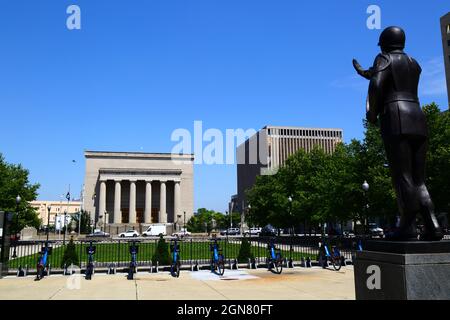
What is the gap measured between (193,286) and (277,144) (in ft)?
396

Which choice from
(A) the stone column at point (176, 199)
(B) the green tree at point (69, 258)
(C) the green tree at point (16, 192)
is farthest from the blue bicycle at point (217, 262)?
(A) the stone column at point (176, 199)

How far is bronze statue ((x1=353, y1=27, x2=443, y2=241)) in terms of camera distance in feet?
21.3

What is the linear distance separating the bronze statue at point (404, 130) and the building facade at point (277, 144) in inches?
4058

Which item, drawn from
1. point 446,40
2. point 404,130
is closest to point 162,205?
point 446,40

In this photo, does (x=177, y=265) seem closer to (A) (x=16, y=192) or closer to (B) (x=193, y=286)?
(B) (x=193, y=286)

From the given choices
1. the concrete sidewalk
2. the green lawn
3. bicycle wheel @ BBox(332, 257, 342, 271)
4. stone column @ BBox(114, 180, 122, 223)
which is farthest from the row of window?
the concrete sidewalk

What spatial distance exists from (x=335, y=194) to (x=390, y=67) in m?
32.2

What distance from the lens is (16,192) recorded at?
44969 mm

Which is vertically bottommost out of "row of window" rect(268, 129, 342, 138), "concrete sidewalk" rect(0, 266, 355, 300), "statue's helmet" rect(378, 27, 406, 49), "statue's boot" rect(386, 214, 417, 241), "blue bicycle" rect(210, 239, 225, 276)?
"concrete sidewalk" rect(0, 266, 355, 300)

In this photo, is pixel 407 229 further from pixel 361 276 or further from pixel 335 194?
pixel 335 194

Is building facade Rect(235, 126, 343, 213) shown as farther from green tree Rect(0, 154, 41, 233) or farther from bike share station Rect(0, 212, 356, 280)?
bike share station Rect(0, 212, 356, 280)

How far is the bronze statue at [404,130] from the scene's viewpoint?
6484mm

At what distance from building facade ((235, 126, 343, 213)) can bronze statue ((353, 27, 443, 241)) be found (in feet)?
338
